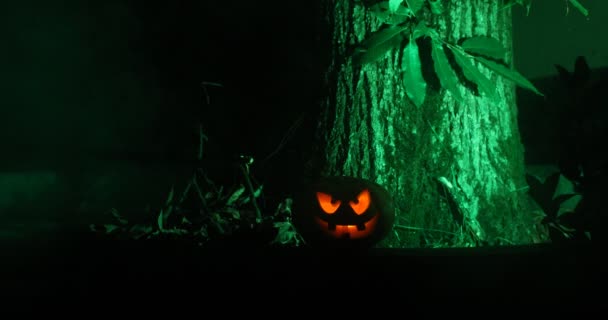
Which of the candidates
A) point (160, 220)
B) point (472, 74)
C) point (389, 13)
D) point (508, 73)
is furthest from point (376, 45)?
point (160, 220)

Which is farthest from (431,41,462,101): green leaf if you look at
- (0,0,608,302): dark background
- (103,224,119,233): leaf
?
(103,224,119,233): leaf

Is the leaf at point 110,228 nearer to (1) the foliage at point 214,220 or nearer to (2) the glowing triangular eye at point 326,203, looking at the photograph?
→ (1) the foliage at point 214,220

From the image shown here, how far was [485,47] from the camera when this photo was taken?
1.79 metres

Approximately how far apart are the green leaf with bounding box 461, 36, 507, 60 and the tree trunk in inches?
5.3

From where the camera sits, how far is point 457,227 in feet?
6.22

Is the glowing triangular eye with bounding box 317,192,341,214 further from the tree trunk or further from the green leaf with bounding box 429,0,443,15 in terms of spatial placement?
the green leaf with bounding box 429,0,443,15

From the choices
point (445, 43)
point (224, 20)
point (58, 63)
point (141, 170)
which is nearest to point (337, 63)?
point (445, 43)

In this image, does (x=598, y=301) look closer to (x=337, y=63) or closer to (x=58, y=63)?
(x=337, y=63)

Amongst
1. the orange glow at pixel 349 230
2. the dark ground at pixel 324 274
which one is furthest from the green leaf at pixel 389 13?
the dark ground at pixel 324 274

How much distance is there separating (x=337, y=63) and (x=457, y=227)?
2.47 feet

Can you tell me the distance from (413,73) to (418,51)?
0.32 ft

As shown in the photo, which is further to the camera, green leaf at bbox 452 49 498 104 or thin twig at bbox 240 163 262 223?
thin twig at bbox 240 163 262 223

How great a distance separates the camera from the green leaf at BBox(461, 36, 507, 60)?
178 centimetres

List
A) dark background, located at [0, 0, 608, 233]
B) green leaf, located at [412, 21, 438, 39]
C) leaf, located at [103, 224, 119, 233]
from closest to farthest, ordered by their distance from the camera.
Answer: green leaf, located at [412, 21, 438, 39] < leaf, located at [103, 224, 119, 233] < dark background, located at [0, 0, 608, 233]
